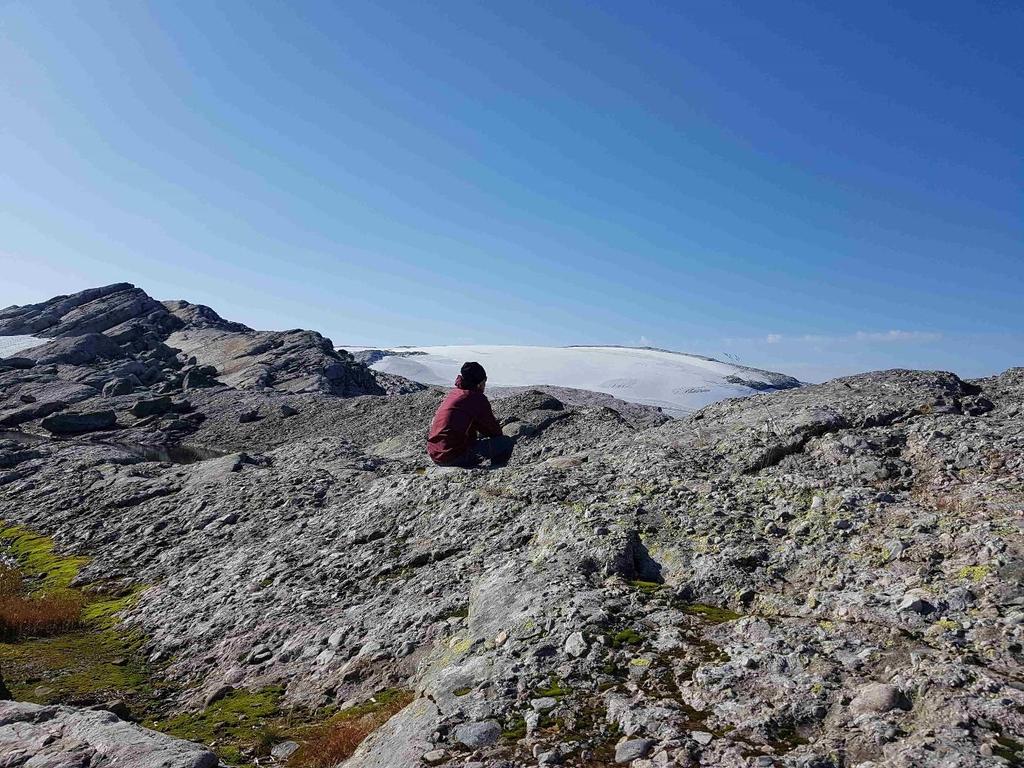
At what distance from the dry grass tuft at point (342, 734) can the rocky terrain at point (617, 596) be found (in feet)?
1.29

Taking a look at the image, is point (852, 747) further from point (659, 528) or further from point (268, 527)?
point (268, 527)

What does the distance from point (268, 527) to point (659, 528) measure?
35.4 feet

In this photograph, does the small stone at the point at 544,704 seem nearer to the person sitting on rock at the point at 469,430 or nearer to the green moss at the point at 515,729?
the green moss at the point at 515,729

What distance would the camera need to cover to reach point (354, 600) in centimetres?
1220

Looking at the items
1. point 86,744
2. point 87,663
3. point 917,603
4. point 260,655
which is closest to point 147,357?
point 87,663

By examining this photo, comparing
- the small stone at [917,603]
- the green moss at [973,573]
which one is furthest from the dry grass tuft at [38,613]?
the green moss at [973,573]

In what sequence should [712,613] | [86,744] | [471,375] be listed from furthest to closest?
[471,375]
[712,613]
[86,744]

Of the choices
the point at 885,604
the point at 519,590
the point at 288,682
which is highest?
the point at 885,604

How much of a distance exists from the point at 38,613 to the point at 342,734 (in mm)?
11035

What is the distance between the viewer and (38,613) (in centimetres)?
1472

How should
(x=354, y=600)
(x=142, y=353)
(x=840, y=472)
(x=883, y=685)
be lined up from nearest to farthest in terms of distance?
(x=883, y=685) < (x=840, y=472) < (x=354, y=600) < (x=142, y=353)

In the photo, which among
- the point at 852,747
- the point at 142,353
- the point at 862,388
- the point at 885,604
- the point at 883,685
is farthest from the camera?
the point at 142,353

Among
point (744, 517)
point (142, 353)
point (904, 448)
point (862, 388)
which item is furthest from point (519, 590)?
point (142, 353)

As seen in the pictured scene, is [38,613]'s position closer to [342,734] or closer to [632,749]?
[342,734]
